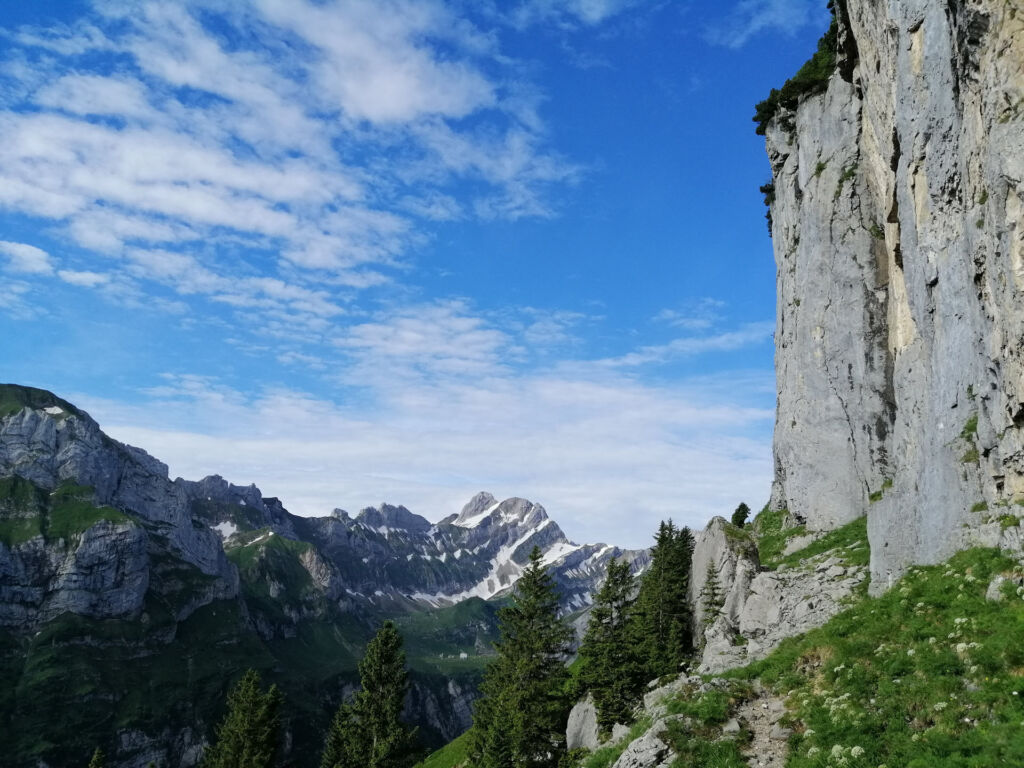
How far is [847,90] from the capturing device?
195 ft

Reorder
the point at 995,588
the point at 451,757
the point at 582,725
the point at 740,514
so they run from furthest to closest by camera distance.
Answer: the point at 740,514
the point at 451,757
the point at 582,725
the point at 995,588

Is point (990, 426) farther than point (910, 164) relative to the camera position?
No

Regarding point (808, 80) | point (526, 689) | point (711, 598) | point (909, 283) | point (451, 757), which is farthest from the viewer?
point (451, 757)

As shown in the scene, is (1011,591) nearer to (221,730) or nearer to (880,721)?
(880,721)

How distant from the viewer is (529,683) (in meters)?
46.8

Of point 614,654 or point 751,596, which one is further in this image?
point 614,654

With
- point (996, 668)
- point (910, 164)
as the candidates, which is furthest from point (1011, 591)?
point (910, 164)

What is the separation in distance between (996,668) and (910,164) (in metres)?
29.7

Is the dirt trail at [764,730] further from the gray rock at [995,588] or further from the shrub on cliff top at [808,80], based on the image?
the shrub on cliff top at [808,80]

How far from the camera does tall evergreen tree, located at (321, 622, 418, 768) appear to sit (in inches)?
1940

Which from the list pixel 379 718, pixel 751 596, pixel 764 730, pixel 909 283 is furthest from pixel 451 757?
pixel 909 283

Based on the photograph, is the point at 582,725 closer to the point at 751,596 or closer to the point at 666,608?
the point at 666,608

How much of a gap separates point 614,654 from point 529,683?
696cm

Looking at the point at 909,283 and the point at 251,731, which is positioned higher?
the point at 909,283
